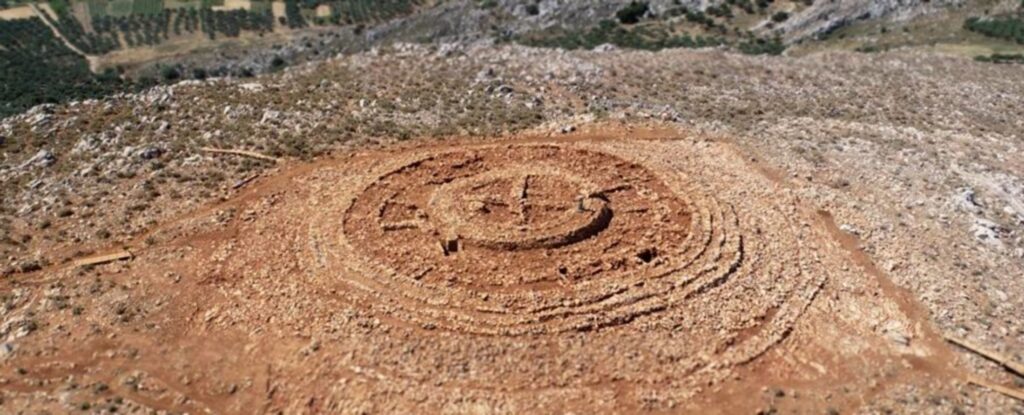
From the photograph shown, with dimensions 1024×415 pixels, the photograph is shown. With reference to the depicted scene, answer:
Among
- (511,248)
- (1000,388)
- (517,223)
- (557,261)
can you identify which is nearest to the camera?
(1000,388)

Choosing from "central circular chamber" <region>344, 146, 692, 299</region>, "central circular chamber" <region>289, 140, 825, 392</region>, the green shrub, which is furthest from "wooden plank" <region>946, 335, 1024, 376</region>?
Result: the green shrub

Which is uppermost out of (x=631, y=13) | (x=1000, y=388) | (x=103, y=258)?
(x=631, y=13)

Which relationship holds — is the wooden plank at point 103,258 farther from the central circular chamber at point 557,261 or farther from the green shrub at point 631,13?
the green shrub at point 631,13

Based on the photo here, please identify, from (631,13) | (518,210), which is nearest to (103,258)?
(518,210)

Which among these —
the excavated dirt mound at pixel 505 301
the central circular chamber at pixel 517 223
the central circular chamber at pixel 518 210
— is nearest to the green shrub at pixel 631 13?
the central circular chamber at pixel 517 223

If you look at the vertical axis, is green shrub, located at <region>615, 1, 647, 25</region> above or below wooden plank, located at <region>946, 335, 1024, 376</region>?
above

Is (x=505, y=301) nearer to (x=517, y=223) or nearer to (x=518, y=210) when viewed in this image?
(x=517, y=223)

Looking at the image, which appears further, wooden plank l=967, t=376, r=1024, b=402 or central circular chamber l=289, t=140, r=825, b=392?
central circular chamber l=289, t=140, r=825, b=392

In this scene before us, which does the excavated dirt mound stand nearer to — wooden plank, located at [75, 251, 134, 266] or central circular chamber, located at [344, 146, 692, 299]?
central circular chamber, located at [344, 146, 692, 299]
